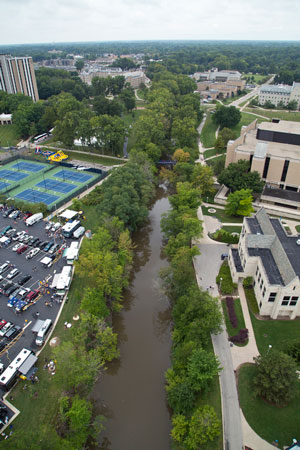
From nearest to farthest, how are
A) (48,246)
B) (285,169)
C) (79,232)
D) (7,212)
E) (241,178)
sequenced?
(48,246)
(79,232)
(7,212)
(241,178)
(285,169)

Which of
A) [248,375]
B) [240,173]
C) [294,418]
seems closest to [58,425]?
[248,375]

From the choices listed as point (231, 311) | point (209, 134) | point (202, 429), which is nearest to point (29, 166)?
point (209, 134)

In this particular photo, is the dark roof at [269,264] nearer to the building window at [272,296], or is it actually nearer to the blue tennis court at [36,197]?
the building window at [272,296]

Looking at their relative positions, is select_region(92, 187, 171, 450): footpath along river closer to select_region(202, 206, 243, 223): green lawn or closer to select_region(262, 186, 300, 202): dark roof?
select_region(202, 206, 243, 223): green lawn

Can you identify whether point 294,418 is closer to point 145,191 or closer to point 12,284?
point 12,284

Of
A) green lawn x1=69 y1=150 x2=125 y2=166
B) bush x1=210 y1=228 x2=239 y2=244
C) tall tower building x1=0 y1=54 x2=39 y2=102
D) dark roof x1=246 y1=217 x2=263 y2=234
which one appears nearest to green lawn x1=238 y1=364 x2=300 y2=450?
dark roof x1=246 y1=217 x2=263 y2=234

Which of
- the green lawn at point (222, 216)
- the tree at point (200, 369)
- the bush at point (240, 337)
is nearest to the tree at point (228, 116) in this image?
the green lawn at point (222, 216)

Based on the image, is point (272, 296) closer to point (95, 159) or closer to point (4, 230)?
point (4, 230)
